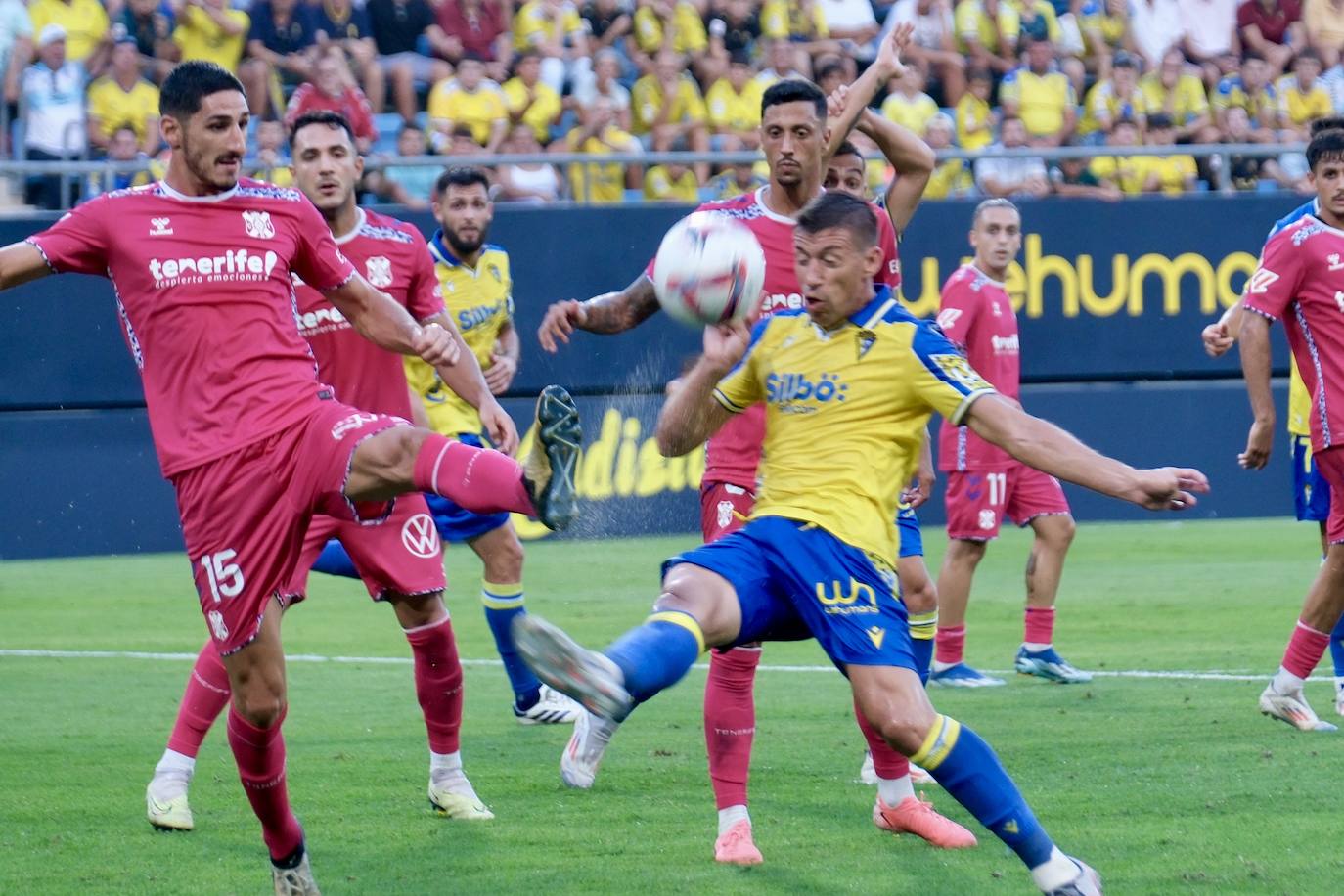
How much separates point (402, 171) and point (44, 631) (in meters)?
5.68

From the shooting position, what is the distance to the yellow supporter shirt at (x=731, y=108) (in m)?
17.5

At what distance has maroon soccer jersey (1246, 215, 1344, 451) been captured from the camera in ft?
25.9

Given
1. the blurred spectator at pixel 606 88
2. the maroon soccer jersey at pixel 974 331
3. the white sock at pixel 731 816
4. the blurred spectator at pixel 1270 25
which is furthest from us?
the blurred spectator at pixel 1270 25

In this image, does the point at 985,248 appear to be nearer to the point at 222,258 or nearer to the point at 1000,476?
the point at 1000,476

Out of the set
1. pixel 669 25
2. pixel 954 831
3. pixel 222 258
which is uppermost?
pixel 669 25

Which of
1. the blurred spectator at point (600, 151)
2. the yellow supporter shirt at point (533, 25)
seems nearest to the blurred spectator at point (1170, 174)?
the blurred spectator at point (600, 151)

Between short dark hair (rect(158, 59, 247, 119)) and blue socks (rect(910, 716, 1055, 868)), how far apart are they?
9.30ft

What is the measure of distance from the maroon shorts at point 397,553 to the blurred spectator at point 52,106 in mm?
9996

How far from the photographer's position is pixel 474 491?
505 cm

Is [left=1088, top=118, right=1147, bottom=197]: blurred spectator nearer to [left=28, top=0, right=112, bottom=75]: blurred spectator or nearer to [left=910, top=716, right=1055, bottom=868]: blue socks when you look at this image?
[left=28, top=0, right=112, bottom=75]: blurred spectator

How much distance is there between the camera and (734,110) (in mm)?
17516

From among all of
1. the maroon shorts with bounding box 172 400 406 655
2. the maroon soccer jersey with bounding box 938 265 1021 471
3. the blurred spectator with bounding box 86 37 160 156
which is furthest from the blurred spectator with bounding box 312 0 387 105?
the maroon shorts with bounding box 172 400 406 655

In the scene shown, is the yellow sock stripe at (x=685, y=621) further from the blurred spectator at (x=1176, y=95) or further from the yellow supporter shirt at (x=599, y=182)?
the blurred spectator at (x=1176, y=95)

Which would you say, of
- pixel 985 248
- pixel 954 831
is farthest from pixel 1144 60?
pixel 954 831
